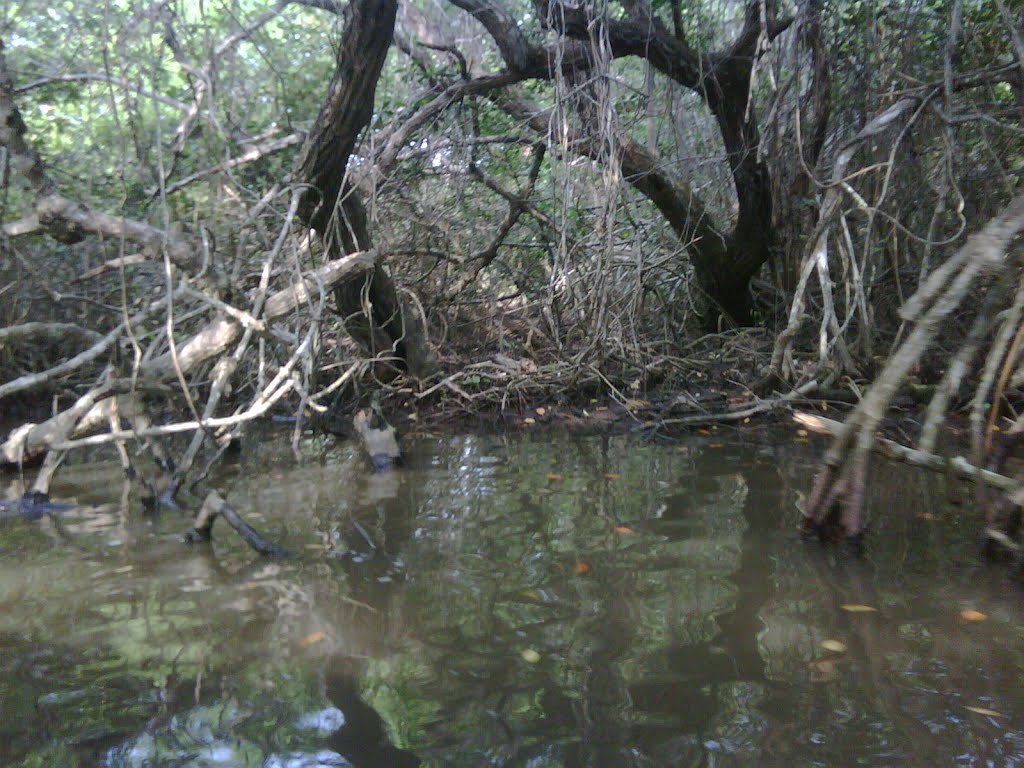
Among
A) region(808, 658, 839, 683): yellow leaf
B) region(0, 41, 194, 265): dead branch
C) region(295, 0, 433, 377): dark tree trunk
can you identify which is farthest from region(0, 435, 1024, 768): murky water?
region(295, 0, 433, 377): dark tree trunk

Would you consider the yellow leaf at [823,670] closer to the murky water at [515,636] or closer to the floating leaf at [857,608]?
the murky water at [515,636]

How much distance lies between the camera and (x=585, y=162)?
22.0 feet

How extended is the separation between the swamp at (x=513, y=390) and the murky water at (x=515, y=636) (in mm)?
18

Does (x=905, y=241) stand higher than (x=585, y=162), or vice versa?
(x=585, y=162)

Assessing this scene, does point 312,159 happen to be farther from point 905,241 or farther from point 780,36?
point 905,241

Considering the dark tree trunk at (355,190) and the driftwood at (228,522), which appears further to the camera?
the dark tree trunk at (355,190)

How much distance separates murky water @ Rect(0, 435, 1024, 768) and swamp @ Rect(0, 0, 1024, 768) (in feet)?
0.06

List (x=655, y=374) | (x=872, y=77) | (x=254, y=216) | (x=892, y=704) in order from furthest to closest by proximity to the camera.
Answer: (x=655, y=374), (x=872, y=77), (x=254, y=216), (x=892, y=704)

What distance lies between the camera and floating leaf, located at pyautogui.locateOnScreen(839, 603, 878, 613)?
3.31 metres

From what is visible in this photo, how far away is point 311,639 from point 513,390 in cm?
435

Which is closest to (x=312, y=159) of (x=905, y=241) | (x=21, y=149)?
(x=21, y=149)

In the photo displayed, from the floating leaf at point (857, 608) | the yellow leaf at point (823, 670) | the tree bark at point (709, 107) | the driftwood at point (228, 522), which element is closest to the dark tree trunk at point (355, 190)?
the tree bark at point (709, 107)

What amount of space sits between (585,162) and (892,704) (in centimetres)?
478

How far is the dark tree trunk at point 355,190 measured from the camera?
17.9 feet
